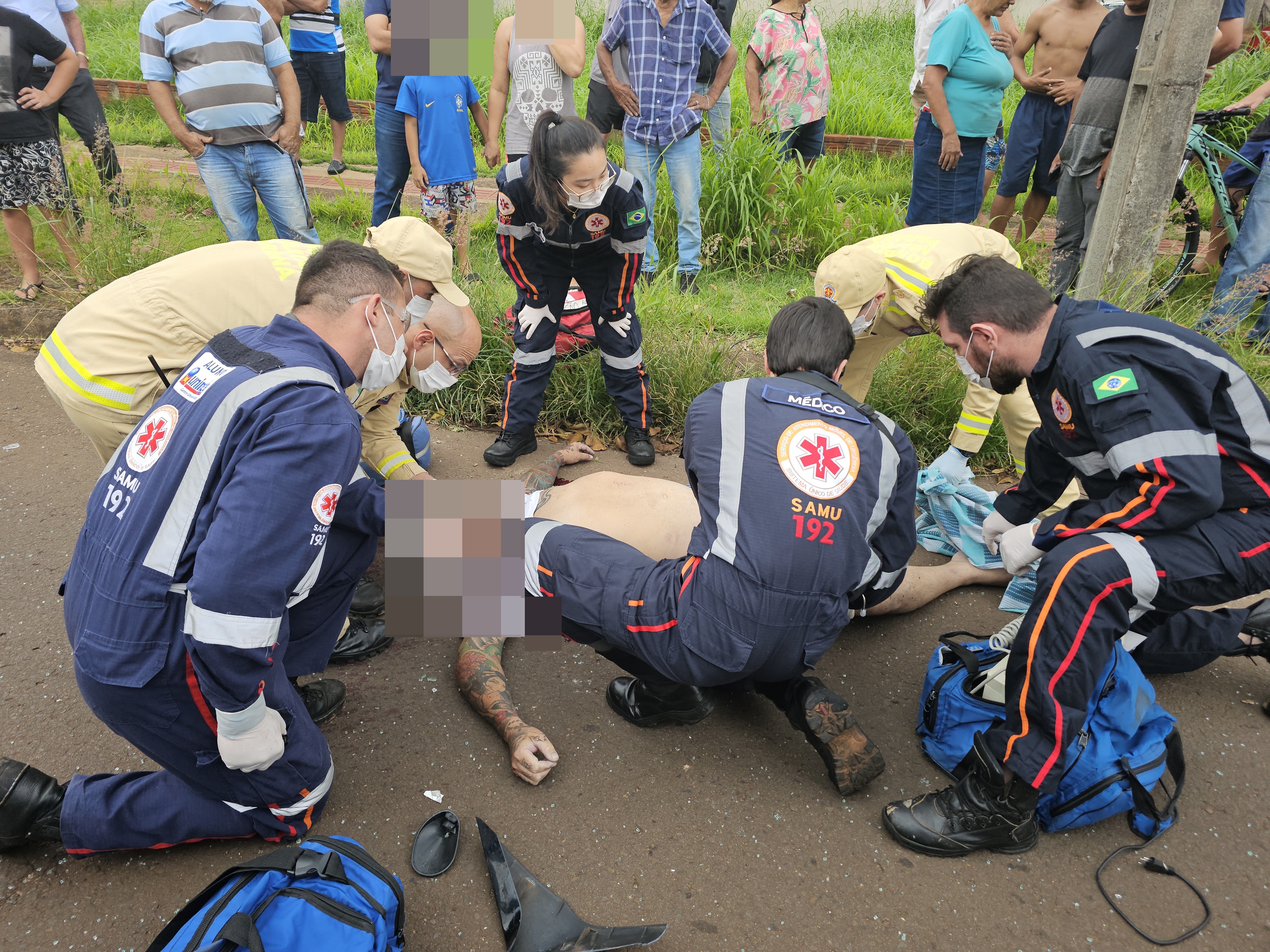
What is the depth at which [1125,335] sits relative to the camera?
2.05m

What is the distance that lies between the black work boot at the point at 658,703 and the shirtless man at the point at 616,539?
28 centimetres

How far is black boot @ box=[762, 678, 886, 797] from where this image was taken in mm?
2191

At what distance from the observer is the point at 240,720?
176 centimetres

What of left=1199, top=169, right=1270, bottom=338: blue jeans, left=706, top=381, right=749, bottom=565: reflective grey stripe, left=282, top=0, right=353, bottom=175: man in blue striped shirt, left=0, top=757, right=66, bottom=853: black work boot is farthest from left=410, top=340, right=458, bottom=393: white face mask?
left=282, top=0, right=353, bottom=175: man in blue striped shirt

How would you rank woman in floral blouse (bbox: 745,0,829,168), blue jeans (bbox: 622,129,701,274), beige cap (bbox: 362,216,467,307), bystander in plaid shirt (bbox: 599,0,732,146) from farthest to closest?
1. woman in floral blouse (bbox: 745,0,829,168)
2. blue jeans (bbox: 622,129,701,274)
3. bystander in plaid shirt (bbox: 599,0,732,146)
4. beige cap (bbox: 362,216,467,307)

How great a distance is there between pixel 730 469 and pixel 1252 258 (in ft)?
13.8

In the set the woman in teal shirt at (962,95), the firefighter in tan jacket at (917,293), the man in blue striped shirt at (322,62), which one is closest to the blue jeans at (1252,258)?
the woman in teal shirt at (962,95)

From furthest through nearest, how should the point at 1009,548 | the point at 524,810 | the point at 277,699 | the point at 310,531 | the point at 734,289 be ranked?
1. the point at 734,289
2. the point at 1009,548
3. the point at 524,810
4. the point at 277,699
5. the point at 310,531

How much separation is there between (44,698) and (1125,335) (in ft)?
10.7

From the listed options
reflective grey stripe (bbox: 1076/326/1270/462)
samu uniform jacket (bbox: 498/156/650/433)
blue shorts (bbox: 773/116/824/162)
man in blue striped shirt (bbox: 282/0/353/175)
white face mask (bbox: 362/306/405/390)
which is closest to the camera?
reflective grey stripe (bbox: 1076/326/1270/462)

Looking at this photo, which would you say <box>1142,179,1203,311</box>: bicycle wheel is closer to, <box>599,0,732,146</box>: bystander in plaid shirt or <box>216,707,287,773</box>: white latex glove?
<box>599,0,732,146</box>: bystander in plaid shirt

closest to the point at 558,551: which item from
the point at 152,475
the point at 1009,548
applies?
the point at 152,475

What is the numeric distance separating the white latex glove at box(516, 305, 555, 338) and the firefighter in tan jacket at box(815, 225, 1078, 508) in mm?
1280

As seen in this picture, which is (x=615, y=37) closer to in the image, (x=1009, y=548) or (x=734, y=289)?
(x=734, y=289)
